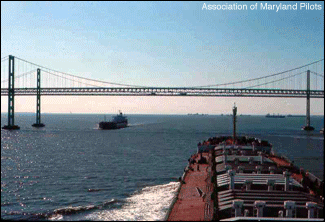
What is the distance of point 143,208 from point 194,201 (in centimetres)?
426

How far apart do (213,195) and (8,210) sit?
965 cm

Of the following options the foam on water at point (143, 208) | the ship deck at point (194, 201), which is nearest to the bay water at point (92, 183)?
the foam on water at point (143, 208)

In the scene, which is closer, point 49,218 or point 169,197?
point 49,218

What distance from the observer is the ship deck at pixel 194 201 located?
1234 centimetres

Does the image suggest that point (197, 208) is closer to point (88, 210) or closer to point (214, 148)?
point (88, 210)

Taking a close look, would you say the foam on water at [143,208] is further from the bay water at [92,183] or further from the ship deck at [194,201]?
the ship deck at [194,201]

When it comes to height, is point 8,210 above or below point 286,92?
below

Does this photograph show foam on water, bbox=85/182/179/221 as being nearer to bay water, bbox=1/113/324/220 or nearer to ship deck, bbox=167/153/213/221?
bay water, bbox=1/113/324/220

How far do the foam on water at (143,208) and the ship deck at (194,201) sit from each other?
146 cm

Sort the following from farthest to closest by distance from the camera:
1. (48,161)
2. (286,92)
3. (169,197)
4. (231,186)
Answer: (286,92)
(48,161)
(169,197)
(231,186)

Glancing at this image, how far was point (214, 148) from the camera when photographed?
30062 millimetres

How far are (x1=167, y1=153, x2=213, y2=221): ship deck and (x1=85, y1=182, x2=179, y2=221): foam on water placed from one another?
146 centimetres

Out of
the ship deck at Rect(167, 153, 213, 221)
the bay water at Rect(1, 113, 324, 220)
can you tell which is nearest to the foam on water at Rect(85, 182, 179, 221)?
the bay water at Rect(1, 113, 324, 220)

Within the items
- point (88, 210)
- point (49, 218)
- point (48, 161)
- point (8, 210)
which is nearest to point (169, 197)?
point (88, 210)
